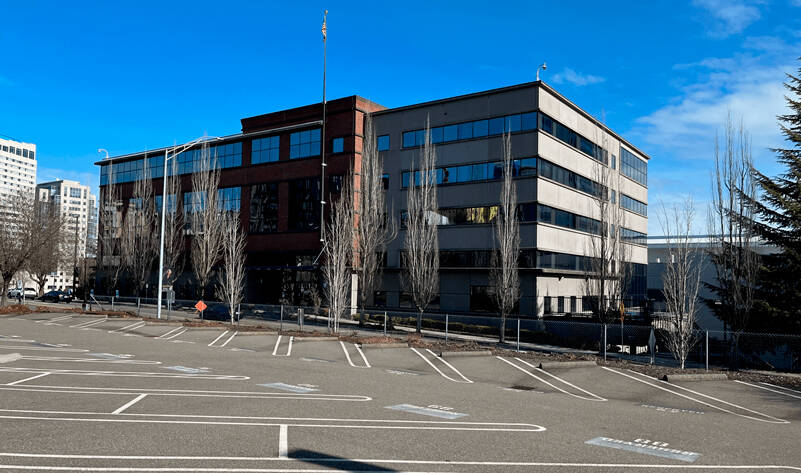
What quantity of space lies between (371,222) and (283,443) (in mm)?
36724

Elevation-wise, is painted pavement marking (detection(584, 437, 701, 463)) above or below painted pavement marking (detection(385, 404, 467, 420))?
above

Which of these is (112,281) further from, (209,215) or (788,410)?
(788,410)

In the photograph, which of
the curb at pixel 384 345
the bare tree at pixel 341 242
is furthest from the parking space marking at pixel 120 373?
the bare tree at pixel 341 242

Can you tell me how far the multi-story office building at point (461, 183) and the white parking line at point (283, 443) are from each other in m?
30.8

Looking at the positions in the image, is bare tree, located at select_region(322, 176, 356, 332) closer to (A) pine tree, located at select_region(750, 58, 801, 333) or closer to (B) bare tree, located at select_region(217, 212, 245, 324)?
(B) bare tree, located at select_region(217, 212, 245, 324)

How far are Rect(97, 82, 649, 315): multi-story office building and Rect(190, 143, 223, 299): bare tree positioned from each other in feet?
5.95

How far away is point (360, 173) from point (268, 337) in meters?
20.1

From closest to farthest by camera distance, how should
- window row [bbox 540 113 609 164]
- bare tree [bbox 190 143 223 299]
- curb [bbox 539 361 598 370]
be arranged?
curb [bbox 539 361 598 370]
window row [bbox 540 113 609 164]
bare tree [bbox 190 143 223 299]

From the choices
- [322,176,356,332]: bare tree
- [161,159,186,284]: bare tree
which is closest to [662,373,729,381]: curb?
[322,176,356,332]: bare tree

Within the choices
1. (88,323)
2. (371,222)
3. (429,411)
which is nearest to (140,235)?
(88,323)

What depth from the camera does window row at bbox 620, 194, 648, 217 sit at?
58.2m

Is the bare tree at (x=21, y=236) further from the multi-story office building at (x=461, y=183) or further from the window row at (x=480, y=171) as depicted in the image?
the window row at (x=480, y=171)

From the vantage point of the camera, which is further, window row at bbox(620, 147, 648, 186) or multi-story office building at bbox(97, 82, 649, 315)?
window row at bbox(620, 147, 648, 186)

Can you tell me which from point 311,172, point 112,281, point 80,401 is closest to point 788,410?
point 80,401
